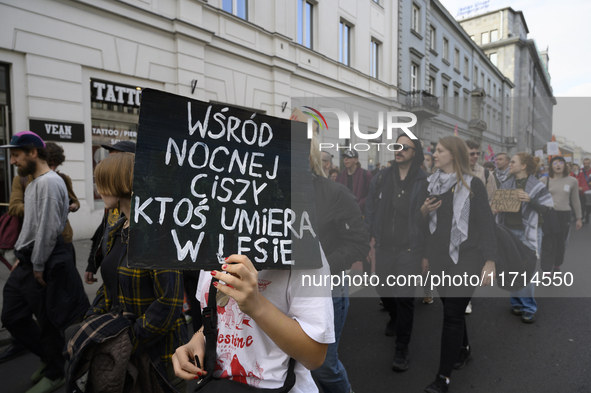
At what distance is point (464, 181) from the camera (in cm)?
277

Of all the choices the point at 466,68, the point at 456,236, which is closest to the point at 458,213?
the point at 456,236

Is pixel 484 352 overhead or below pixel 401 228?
below

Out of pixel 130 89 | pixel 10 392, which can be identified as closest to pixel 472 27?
pixel 130 89

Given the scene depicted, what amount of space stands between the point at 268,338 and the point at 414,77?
72.4 feet

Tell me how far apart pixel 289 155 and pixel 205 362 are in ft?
2.55

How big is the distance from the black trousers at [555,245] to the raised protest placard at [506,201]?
1517mm

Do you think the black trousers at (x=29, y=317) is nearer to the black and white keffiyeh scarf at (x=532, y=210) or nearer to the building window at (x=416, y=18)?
the black and white keffiyeh scarf at (x=532, y=210)

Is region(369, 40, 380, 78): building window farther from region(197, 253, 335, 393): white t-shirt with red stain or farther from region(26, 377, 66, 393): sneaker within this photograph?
region(197, 253, 335, 393): white t-shirt with red stain

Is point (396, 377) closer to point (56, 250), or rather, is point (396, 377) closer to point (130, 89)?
point (56, 250)

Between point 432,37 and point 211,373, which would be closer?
point 211,373

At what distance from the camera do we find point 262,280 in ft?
3.97

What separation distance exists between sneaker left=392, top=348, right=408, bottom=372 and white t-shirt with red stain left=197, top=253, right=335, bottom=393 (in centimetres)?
211

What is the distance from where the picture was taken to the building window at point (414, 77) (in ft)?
66.9

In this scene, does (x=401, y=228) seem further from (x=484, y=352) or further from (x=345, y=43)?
(x=345, y=43)
